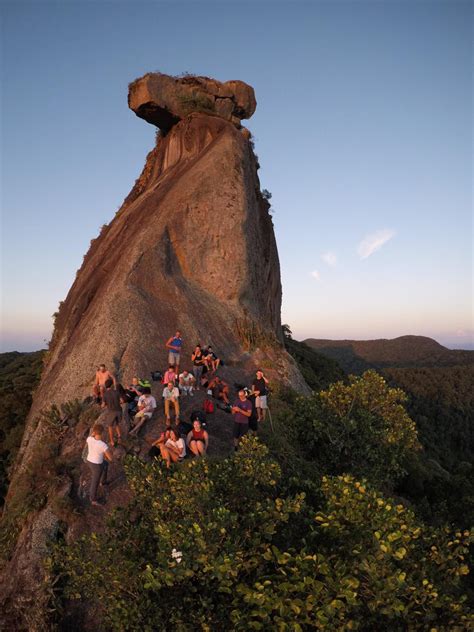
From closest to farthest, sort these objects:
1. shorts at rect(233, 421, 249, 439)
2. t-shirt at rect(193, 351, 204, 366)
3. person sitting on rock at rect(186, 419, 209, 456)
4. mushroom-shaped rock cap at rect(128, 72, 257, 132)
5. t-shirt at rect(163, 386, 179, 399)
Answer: person sitting on rock at rect(186, 419, 209, 456) → shorts at rect(233, 421, 249, 439) → t-shirt at rect(163, 386, 179, 399) → t-shirt at rect(193, 351, 204, 366) → mushroom-shaped rock cap at rect(128, 72, 257, 132)

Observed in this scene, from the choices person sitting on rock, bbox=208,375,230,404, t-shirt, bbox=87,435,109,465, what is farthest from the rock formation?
t-shirt, bbox=87,435,109,465

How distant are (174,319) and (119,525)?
14054mm

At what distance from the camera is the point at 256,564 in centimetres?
625

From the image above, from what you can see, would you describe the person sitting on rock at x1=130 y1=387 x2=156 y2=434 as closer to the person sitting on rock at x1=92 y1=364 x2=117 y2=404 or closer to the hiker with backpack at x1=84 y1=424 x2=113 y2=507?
the person sitting on rock at x1=92 y1=364 x2=117 y2=404

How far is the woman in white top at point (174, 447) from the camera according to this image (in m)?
10.8

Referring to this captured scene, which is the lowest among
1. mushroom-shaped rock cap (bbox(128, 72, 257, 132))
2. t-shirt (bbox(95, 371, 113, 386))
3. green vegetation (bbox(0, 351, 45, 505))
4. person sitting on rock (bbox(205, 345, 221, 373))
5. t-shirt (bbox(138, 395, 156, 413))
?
green vegetation (bbox(0, 351, 45, 505))

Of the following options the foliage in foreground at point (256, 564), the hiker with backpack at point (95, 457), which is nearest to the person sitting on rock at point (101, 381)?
the hiker with backpack at point (95, 457)

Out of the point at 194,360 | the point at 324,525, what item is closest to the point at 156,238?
the point at 194,360

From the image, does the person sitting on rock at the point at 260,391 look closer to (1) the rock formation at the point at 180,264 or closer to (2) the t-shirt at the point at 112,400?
(1) the rock formation at the point at 180,264

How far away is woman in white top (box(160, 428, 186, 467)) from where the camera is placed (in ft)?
35.5

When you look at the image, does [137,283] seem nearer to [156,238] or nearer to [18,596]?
[156,238]

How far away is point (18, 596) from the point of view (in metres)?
8.30

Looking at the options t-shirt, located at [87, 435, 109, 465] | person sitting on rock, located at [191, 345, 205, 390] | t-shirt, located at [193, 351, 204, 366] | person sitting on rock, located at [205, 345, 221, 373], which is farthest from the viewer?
person sitting on rock, located at [205, 345, 221, 373]

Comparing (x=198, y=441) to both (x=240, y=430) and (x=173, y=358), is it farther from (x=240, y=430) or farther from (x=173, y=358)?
(x=173, y=358)
